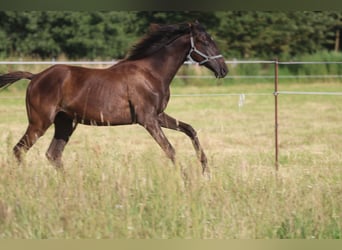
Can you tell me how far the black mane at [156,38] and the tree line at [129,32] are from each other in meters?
14.7

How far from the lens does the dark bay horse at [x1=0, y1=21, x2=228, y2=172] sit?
6.55 metres

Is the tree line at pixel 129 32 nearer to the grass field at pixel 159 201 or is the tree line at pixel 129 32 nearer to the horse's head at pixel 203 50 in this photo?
the horse's head at pixel 203 50

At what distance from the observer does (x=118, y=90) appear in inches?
263

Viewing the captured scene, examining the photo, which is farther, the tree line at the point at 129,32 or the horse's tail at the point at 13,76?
the tree line at the point at 129,32

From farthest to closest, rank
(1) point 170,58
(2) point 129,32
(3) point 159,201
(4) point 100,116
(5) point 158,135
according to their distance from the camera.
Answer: (2) point 129,32
(1) point 170,58
(4) point 100,116
(5) point 158,135
(3) point 159,201

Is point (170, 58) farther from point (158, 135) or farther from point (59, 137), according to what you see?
point (59, 137)

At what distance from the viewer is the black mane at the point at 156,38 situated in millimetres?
6973

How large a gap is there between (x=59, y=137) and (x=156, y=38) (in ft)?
4.99

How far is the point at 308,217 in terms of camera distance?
4.23 m

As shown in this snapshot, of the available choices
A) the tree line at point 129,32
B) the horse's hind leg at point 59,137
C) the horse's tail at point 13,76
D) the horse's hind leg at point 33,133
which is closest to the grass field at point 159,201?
the horse's hind leg at point 33,133

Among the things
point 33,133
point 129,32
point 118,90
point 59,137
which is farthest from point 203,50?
point 129,32

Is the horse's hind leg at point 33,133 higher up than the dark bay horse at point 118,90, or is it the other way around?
the dark bay horse at point 118,90

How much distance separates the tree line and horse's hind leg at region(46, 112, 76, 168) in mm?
14904

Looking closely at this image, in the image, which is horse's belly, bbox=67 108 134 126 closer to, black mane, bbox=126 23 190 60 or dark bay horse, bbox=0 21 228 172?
dark bay horse, bbox=0 21 228 172
